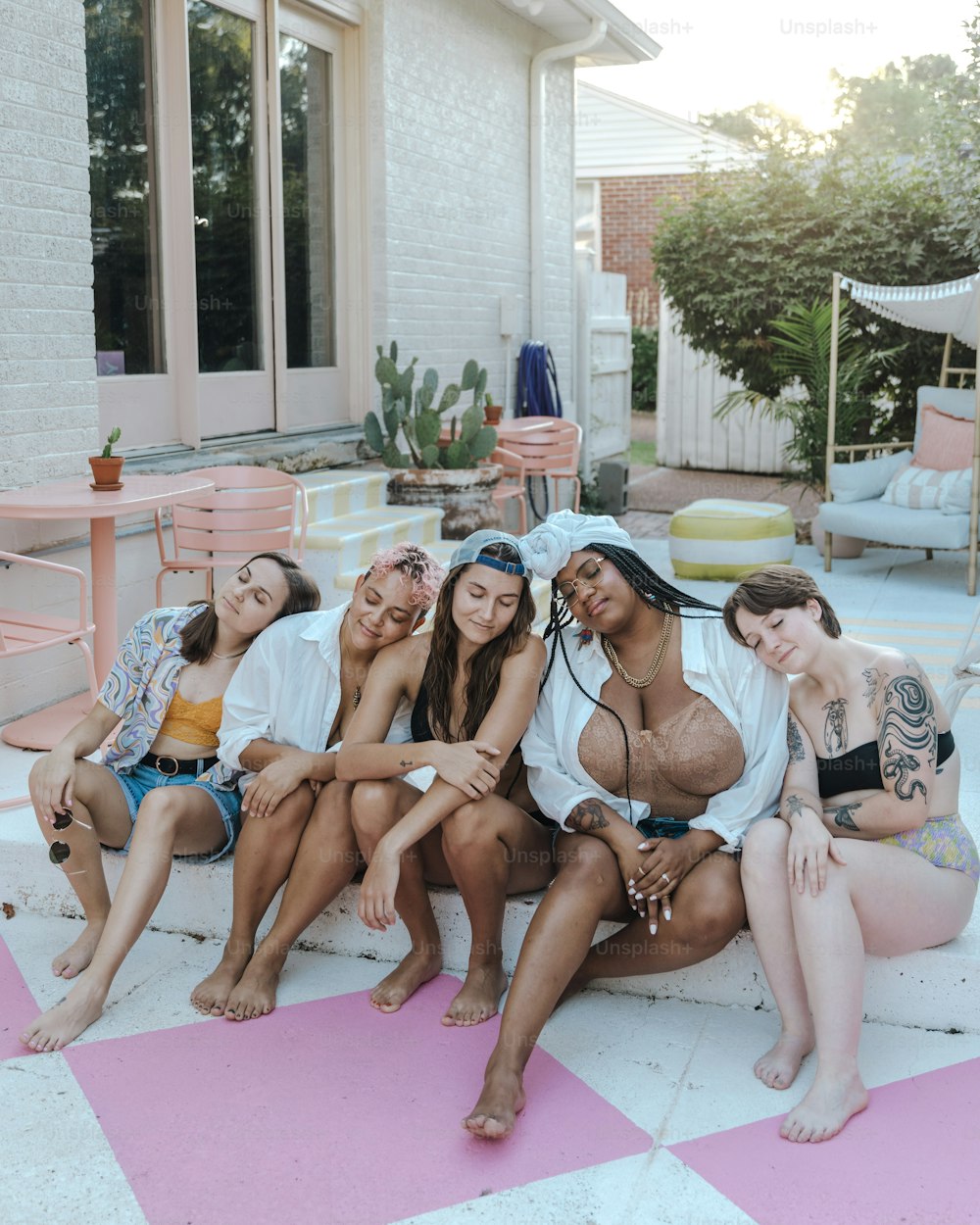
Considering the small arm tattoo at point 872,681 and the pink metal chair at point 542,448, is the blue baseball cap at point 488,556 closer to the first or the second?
the small arm tattoo at point 872,681

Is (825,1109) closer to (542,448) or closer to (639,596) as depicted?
(639,596)

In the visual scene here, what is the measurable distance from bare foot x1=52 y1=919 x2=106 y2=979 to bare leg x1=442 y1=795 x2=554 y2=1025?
777 millimetres

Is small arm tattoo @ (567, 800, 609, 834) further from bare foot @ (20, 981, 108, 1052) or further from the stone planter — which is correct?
the stone planter

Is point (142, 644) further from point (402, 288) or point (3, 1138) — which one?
point (402, 288)

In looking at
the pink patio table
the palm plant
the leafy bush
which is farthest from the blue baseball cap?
the leafy bush

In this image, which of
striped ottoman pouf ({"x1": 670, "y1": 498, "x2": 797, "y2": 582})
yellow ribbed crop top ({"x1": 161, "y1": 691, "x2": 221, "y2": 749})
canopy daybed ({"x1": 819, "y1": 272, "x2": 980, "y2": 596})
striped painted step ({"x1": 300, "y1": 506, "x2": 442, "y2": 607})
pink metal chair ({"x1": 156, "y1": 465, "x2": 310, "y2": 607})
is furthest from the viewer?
striped ottoman pouf ({"x1": 670, "y1": 498, "x2": 797, "y2": 582})

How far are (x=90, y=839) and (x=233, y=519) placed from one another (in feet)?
7.66

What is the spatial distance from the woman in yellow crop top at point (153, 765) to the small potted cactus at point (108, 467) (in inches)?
47.6

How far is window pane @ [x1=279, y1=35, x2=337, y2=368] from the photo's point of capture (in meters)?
6.30

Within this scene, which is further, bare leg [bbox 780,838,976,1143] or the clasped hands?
the clasped hands

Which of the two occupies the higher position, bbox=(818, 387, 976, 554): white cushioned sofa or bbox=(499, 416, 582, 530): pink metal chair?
bbox=(499, 416, 582, 530): pink metal chair

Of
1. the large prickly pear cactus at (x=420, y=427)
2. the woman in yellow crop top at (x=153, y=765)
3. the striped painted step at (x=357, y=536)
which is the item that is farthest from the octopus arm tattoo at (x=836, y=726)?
the large prickly pear cactus at (x=420, y=427)

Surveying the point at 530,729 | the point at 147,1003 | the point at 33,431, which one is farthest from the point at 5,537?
the point at 530,729

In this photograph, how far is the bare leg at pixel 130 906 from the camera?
2465 mm
